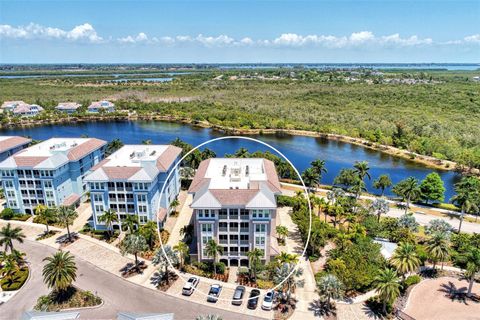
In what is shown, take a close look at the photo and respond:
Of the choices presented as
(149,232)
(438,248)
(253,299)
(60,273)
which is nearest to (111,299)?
(60,273)

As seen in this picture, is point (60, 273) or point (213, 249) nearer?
point (60, 273)

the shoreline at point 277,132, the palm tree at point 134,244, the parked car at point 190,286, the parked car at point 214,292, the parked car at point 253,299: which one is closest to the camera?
the parked car at point 253,299

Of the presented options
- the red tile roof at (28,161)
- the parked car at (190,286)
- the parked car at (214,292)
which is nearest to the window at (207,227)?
the parked car at (190,286)

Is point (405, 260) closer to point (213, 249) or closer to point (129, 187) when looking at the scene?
point (213, 249)

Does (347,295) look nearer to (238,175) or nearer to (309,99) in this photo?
(238,175)

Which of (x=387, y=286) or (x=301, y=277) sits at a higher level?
(x=387, y=286)

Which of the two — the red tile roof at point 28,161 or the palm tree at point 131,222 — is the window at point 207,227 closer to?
the palm tree at point 131,222
